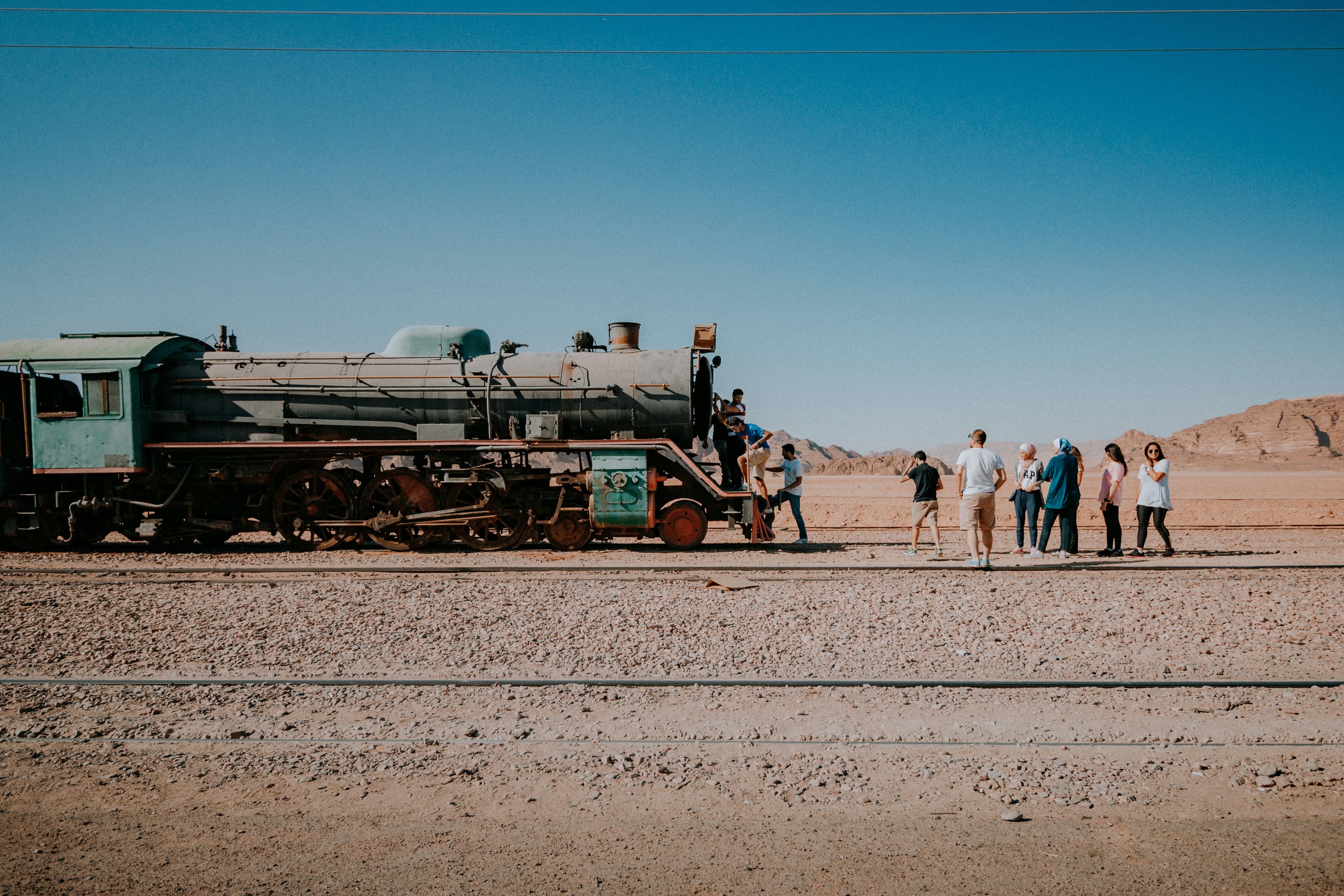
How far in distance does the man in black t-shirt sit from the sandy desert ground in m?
2.10

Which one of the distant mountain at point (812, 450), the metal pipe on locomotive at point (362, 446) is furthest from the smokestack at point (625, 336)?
the distant mountain at point (812, 450)

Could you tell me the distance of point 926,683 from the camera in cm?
542

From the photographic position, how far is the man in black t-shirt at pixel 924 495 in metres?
11.1

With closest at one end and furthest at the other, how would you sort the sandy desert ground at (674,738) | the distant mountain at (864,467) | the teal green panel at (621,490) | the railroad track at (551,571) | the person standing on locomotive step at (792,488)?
the sandy desert ground at (674,738) < the railroad track at (551,571) < the teal green panel at (621,490) < the person standing on locomotive step at (792,488) < the distant mountain at (864,467)

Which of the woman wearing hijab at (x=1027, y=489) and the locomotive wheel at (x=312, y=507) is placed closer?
the woman wearing hijab at (x=1027, y=489)

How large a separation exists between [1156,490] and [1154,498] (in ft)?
0.42

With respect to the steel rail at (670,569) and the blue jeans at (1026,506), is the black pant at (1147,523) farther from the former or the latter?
the blue jeans at (1026,506)

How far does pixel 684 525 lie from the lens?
12.2 meters

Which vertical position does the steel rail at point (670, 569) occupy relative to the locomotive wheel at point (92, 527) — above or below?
below

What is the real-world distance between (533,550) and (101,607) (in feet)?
19.8

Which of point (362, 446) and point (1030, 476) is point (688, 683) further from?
point (1030, 476)

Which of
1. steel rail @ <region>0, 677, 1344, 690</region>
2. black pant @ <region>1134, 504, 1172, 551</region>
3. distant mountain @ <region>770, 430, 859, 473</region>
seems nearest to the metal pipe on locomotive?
black pant @ <region>1134, 504, 1172, 551</region>

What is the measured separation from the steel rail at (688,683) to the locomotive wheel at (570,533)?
6594 mm

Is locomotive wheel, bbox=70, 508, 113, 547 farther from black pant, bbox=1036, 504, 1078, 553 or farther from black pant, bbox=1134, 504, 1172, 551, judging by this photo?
black pant, bbox=1134, 504, 1172, 551
